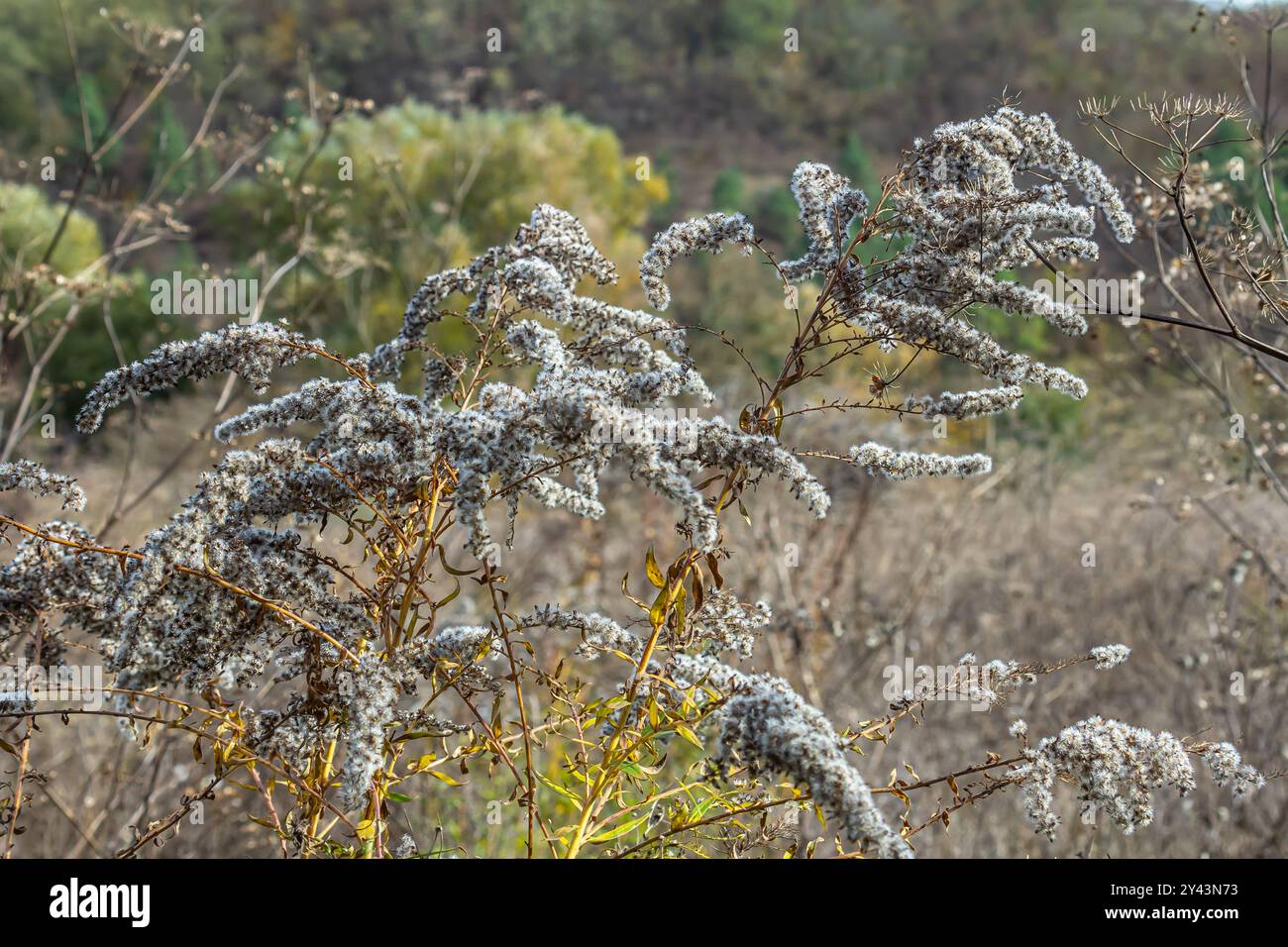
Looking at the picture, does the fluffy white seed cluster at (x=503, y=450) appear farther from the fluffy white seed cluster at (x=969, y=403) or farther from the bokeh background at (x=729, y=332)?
the bokeh background at (x=729, y=332)

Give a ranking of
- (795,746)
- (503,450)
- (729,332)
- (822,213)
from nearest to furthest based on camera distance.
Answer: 1. (795,746)
2. (503,450)
3. (822,213)
4. (729,332)

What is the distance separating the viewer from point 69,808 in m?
4.71

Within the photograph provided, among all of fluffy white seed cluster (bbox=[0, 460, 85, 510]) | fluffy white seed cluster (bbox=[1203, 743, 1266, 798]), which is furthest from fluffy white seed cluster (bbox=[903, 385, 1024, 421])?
fluffy white seed cluster (bbox=[0, 460, 85, 510])

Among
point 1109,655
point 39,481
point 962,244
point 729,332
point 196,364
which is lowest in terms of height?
point 1109,655

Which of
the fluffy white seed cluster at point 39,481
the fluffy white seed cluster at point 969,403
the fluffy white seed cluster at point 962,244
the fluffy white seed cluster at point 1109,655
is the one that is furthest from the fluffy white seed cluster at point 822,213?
the fluffy white seed cluster at point 39,481

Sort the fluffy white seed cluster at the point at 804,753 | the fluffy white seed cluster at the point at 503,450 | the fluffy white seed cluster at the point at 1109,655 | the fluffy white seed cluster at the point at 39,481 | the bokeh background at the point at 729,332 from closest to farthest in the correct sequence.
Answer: the fluffy white seed cluster at the point at 804,753 → the fluffy white seed cluster at the point at 503,450 → the fluffy white seed cluster at the point at 39,481 → the fluffy white seed cluster at the point at 1109,655 → the bokeh background at the point at 729,332

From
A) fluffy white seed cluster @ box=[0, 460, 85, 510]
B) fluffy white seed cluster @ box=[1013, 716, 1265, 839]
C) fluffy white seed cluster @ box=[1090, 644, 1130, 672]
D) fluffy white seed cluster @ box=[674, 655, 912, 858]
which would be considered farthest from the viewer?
fluffy white seed cluster @ box=[1090, 644, 1130, 672]

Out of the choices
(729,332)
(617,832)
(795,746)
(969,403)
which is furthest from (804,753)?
(729,332)

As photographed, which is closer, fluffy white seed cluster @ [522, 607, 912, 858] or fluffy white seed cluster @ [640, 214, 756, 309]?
fluffy white seed cluster @ [522, 607, 912, 858]

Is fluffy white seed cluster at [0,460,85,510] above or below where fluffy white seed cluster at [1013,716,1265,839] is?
above

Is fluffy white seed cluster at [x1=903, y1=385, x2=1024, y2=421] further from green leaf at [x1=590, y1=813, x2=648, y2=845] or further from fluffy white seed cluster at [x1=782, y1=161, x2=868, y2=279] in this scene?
green leaf at [x1=590, y1=813, x2=648, y2=845]

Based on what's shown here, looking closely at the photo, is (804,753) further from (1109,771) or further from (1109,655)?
(1109,655)
